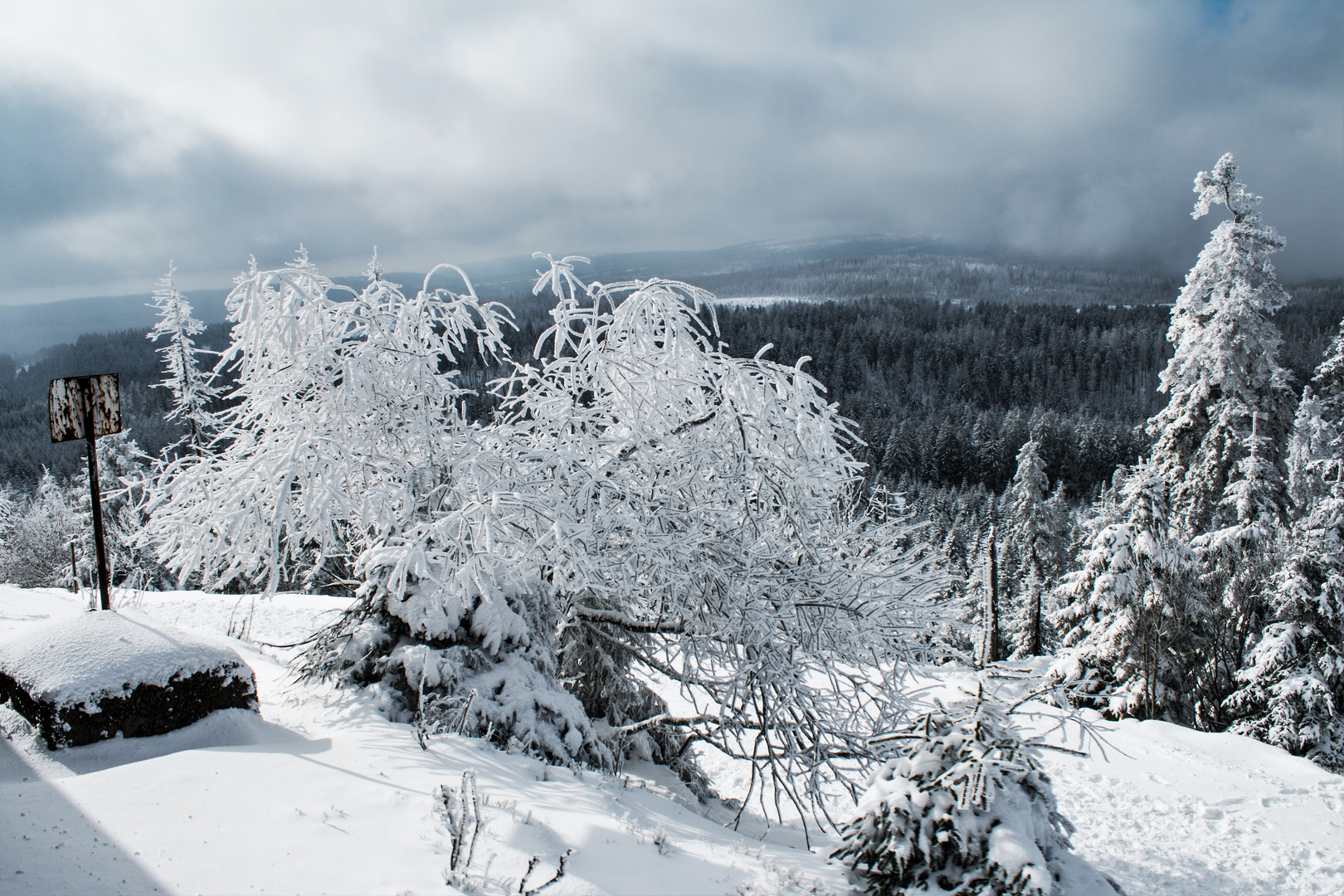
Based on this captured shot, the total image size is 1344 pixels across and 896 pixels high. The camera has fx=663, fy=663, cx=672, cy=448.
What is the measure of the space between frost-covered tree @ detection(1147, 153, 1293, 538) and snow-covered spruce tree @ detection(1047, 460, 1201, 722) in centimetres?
118

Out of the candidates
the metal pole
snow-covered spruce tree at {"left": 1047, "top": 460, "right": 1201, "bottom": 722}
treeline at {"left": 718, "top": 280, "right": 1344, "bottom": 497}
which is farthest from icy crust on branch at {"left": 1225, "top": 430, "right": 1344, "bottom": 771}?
treeline at {"left": 718, "top": 280, "right": 1344, "bottom": 497}

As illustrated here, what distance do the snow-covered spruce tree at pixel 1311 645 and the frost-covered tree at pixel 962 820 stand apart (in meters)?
14.8

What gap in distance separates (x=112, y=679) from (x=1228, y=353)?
62.5 feet

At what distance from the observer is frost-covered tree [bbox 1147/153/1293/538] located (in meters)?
14.2

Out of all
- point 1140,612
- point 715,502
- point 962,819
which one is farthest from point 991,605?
point 962,819

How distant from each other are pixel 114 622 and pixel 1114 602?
63.9 feet

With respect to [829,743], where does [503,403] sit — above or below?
above

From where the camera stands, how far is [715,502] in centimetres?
614

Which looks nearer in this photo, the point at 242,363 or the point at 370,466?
the point at 370,466

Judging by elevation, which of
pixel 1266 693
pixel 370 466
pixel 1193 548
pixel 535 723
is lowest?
pixel 1266 693

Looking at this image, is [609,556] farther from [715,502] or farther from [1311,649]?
[1311,649]

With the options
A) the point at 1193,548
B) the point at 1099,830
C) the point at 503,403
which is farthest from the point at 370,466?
the point at 1193,548

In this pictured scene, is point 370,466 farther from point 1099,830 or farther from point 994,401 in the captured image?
point 994,401

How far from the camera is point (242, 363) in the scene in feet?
20.7
